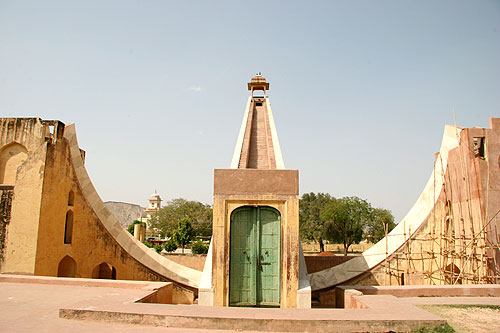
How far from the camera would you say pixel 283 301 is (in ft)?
21.9

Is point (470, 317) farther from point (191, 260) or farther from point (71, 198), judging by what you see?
point (191, 260)

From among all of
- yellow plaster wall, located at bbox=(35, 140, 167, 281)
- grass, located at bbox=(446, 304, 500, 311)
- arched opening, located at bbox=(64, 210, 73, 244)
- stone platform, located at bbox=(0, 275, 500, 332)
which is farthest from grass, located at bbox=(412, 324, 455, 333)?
arched opening, located at bbox=(64, 210, 73, 244)

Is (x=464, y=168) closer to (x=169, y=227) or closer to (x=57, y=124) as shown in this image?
(x=57, y=124)

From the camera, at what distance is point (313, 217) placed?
36.5 m

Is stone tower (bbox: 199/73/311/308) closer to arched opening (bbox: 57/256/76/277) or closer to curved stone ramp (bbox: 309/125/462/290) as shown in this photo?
curved stone ramp (bbox: 309/125/462/290)

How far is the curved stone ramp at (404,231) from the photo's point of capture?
30.8ft

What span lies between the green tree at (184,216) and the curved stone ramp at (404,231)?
98.0 feet

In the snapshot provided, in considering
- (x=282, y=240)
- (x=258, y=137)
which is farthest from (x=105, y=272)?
(x=258, y=137)

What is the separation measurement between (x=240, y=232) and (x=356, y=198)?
27.9m

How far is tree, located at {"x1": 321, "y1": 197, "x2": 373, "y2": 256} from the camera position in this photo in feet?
104

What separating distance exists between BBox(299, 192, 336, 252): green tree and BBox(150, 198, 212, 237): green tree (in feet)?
33.9

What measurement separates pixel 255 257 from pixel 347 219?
26.2 m

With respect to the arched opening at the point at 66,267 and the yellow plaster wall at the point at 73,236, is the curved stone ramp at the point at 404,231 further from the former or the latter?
the arched opening at the point at 66,267

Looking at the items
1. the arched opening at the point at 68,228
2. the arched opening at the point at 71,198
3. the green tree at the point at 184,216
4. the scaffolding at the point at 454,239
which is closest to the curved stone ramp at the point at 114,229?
the arched opening at the point at 71,198
